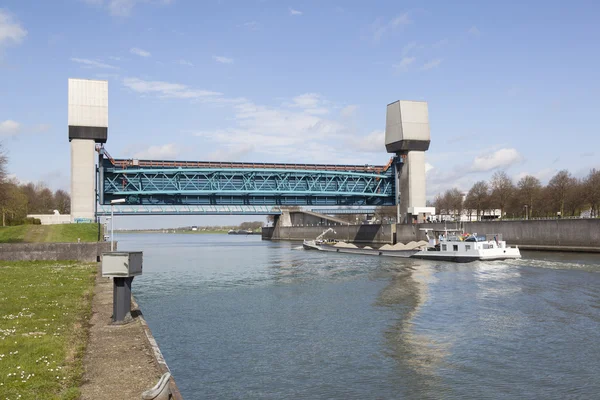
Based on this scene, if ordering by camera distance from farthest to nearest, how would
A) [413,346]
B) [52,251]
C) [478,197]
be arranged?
[478,197], [52,251], [413,346]

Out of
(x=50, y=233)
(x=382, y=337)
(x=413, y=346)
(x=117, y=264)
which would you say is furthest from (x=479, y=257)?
(x=117, y=264)

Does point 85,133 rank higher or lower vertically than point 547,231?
higher

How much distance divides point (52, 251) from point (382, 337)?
1470 inches

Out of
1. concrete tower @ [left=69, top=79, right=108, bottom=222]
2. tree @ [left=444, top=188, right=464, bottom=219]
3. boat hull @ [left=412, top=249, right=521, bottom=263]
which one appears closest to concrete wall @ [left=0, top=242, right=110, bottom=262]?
concrete tower @ [left=69, top=79, right=108, bottom=222]

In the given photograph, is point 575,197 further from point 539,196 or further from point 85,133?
point 85,133

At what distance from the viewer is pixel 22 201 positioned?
9406cm

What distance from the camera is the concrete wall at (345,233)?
115 metres

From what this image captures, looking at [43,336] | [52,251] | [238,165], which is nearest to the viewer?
[43,336]

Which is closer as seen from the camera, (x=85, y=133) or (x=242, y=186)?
(x=85, y=133)

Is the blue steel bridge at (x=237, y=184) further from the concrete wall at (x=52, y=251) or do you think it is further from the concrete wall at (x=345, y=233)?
the concrete wall at (x=52, y=251)

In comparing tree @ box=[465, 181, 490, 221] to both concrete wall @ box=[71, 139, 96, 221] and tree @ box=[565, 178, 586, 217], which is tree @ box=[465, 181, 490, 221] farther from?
concrete wall @ box=[71, 139, 96, 221]

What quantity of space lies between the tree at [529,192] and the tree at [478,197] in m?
11.2

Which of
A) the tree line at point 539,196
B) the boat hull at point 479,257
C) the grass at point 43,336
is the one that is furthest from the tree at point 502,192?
the grass at point 43,336

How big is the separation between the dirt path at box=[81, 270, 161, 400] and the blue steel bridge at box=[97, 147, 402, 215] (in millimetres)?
83630
